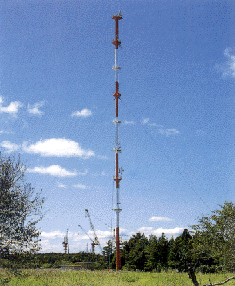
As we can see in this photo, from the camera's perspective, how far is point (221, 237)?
2525 cm

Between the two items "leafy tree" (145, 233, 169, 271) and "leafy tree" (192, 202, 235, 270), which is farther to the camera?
"leafy tree" (145, 233, 169, 271)

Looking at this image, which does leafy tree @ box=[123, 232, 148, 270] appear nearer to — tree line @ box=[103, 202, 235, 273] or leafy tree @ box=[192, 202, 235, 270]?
tree line @ box=[103, 202, 235, 273]

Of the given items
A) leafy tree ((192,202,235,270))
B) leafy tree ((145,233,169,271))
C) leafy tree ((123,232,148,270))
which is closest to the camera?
leafy tree ((192,202,235,270))

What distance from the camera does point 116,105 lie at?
5172cm

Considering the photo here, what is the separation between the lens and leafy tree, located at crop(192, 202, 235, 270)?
2373cm

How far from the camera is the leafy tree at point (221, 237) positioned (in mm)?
23727

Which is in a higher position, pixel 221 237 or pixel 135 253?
pixel 221 237

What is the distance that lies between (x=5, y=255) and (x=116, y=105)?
3405cm

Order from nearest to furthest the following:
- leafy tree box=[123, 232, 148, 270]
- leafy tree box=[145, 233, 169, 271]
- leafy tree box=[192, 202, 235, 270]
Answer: leafy tree box=[192, 202, 235, 270] < leafy tree box=[145, 233, 169, 271] < leafy tree box=[123, 232, 148, 270]

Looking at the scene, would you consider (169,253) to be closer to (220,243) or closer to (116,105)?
(116,105)

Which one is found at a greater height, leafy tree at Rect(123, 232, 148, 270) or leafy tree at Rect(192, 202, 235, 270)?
leafy tree at Rect(192, 202, 235, 270)

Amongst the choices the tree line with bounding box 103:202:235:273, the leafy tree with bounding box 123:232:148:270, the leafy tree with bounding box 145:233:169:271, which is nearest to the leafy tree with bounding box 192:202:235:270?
the tree line with bounding box 103:202:235:273

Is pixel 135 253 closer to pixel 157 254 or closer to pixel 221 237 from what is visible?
pixel 157 254

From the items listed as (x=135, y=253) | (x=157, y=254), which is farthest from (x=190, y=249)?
(x=135, y=253)
